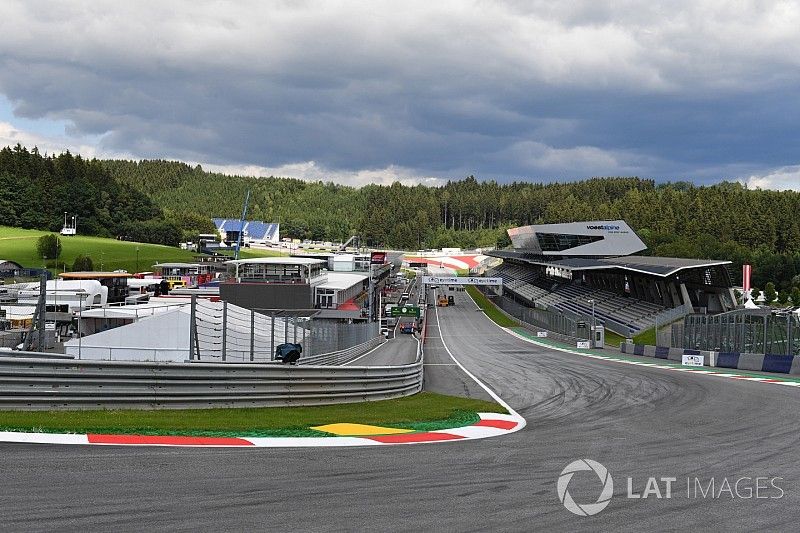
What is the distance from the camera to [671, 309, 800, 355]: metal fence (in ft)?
107

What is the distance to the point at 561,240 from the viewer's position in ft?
437

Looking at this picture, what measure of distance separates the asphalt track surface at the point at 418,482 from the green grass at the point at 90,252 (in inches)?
5439

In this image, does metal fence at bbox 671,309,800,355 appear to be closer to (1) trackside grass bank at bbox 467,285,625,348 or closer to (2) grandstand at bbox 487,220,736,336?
(1) trackside grass bank at bbox 467,285,625,348

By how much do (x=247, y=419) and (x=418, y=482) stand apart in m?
5.95

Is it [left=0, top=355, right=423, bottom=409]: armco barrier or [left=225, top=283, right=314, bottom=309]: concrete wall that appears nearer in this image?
[left=0, top=355, right=423, bottom=409]: armco barrier

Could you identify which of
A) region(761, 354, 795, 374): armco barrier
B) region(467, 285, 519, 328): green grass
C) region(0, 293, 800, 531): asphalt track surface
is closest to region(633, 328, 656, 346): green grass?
region(467, 285, 519, 328): green grass

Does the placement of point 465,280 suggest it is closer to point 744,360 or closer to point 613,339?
point 613,339

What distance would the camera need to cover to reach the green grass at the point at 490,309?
10928 cm

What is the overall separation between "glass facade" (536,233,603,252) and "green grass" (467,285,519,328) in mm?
13627

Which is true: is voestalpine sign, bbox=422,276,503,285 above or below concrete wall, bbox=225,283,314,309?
below

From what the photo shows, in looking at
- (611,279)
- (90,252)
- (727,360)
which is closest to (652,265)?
(611,279)

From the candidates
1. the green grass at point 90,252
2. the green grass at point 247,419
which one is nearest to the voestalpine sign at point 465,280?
the green grass at point 90,252

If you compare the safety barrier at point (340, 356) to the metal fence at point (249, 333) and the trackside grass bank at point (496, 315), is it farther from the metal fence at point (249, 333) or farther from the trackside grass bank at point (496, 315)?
the trackside grass bank at point (496, 315)

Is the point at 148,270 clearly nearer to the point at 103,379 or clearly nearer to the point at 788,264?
the point at 788,264
